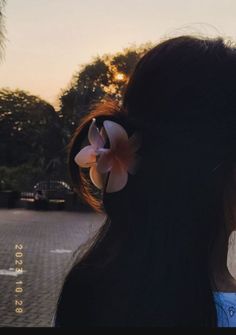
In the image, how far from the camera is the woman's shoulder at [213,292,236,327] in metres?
0.66

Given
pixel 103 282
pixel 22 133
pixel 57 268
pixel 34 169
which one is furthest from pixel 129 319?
pixel 22 133

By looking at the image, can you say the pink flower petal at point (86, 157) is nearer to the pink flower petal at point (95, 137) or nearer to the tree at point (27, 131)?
the pink flower petal at point (95, 137)

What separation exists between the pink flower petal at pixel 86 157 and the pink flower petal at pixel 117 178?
0.05m

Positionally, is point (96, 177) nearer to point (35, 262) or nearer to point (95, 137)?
point (95, 137)

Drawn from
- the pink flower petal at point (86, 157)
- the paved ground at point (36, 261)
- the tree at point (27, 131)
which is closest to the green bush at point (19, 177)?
the tree at point (27, 131)

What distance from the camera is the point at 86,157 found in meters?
0.69

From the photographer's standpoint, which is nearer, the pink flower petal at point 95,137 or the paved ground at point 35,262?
the pink flower petal at point 95,137

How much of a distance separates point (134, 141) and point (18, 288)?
11.2 feet

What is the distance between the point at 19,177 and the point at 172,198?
46.5 feet

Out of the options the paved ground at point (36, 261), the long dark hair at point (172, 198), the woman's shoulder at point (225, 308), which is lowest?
the paved ground at point (36, 261)

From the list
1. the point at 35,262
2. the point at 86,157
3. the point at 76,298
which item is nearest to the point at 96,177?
the point at 86,157

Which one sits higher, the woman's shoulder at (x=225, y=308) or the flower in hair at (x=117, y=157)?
the flower in hair at (x=117, y=157)

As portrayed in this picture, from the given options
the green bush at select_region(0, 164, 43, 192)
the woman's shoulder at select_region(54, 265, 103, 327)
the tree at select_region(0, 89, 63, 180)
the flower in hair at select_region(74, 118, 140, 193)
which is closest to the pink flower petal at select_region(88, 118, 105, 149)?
the flower in hair at select_region(74, 118, 140, 193)

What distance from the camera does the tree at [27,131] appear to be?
13.7 meters
